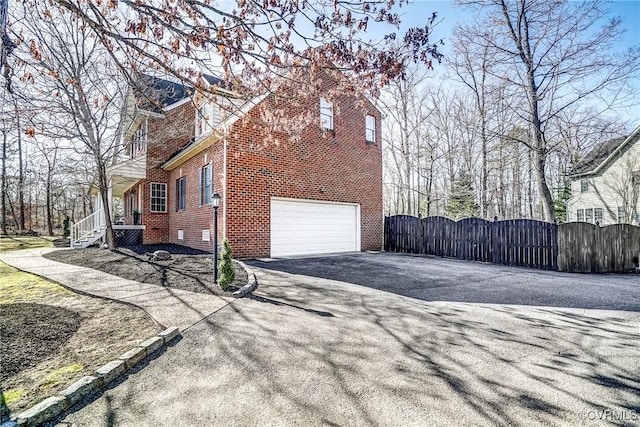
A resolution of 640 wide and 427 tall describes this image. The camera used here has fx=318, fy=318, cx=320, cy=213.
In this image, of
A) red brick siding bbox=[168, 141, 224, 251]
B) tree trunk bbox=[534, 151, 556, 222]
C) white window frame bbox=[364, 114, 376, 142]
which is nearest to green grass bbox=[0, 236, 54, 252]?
red brick siding bbox=[168, 141, 224, 251]

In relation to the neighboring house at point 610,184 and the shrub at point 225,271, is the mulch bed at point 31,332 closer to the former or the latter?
the shrub at point 225,271

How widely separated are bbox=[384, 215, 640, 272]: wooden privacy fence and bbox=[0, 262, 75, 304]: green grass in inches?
453

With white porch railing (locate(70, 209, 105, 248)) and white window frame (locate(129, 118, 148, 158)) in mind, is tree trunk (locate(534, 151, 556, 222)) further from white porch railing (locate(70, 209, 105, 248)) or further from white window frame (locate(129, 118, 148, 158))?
white porch railing (locate(70, 209, 105, 248))

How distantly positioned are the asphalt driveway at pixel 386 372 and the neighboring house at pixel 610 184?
17.0 meters

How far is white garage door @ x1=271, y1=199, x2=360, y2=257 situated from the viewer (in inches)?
414

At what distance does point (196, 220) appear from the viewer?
455 inches

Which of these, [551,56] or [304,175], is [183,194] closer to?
[304,175]

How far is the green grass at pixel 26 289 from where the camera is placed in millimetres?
5188

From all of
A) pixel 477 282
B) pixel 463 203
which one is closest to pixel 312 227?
pixel 477 282

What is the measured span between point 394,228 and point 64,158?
13047 mm

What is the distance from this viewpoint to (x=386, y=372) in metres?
2.90

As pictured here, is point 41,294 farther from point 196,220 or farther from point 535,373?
point 535,373

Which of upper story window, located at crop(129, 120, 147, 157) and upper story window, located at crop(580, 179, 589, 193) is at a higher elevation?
upper story window, located at crop(129, 120, 147, 157)

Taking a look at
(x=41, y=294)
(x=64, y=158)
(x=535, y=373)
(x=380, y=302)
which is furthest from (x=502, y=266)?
(x=64, y=158)
